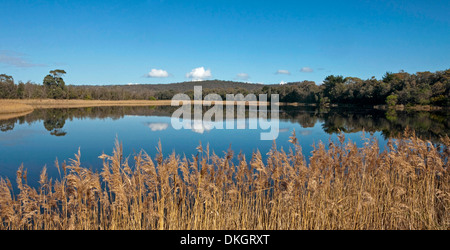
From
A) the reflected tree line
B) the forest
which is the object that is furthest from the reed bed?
the forest

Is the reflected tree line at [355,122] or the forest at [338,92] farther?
the forest at [338,92]

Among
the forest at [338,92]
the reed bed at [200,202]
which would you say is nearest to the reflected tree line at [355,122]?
the reed bed at [200,202]

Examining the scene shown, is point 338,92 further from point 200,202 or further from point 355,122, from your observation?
point 200,202

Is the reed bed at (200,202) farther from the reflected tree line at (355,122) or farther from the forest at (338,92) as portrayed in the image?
the forest at (338,92)

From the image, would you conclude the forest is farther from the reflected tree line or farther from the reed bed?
the reed bed

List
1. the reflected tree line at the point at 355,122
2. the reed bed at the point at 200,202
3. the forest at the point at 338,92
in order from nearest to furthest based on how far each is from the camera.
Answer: the reed bed at the point at 200,202 < the reflected tree line at the point at 355,122 < the forest at the point at 338,92

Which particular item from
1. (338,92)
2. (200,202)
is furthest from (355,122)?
(338,92)

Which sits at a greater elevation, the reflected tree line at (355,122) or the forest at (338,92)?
the forest at (338,92)

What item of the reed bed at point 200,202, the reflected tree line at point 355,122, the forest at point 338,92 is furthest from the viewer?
the forest at point 338,92

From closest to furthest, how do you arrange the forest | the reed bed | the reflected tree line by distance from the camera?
the reed bed
the reflected tree line
the forest

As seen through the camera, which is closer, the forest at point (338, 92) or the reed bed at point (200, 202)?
the reed bed at point (200, 202)
